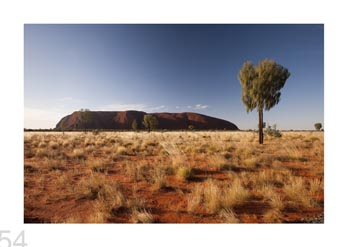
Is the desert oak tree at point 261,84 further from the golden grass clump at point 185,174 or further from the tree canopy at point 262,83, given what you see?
the golden grass clump at point 185,174

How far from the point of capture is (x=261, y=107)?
1311 cm

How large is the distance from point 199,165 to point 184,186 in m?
1.95

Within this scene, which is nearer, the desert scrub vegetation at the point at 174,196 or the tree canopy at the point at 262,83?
the desert scrub vegetation at the point at 174,196

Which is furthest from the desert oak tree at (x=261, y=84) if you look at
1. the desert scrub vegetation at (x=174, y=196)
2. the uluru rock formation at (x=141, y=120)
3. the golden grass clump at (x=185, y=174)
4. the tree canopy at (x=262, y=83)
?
the uluru rock formation at (x=141, y=120)

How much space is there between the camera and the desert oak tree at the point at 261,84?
484 inches

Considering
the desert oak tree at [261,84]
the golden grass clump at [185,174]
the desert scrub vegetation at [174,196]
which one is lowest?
the desert scrub vegetation at [174,196]

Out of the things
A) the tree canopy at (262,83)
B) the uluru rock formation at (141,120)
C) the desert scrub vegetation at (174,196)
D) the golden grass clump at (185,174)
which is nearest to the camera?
the desert scrub vegetation at (174,196)

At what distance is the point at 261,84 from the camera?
12.7m

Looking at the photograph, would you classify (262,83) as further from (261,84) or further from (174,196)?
(174,196)

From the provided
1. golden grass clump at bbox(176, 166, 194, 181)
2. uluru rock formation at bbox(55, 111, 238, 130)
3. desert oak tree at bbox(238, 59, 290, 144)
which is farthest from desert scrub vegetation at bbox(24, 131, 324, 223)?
uluru rock formation at bbox(55, 111, 238, 130)

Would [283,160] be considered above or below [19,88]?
below

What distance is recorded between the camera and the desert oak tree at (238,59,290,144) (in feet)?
40.3

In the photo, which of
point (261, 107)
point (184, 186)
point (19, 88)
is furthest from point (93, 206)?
point (261, 107)

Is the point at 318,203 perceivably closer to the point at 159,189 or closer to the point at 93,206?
the point at 159,189
